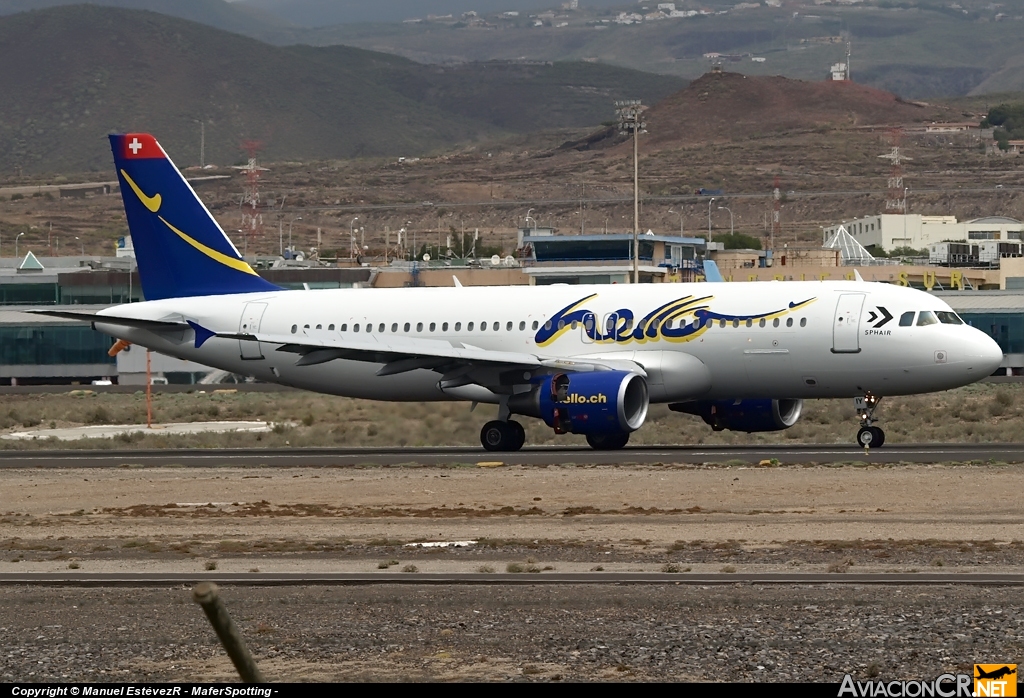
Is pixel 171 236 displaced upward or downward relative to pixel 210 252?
upward

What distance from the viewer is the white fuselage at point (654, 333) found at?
33.4 m

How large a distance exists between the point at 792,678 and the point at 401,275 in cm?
8196

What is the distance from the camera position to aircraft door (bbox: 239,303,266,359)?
129 ft

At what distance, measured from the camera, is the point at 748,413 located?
3606 centimetres

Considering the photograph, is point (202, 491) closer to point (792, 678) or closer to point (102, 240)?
point (792, 678)

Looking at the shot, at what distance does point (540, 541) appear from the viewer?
67.5 feet

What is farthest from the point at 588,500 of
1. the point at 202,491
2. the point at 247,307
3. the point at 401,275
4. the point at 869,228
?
the point at 869,228

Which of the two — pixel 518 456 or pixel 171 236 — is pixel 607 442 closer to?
pixel 518 456

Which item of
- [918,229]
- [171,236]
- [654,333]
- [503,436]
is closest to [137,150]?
[171,236]

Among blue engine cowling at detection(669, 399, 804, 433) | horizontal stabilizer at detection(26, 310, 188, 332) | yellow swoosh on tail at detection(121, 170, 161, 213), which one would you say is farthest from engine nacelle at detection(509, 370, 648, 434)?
yellow swoosh on tail at detection(121, 170, 161, 213)

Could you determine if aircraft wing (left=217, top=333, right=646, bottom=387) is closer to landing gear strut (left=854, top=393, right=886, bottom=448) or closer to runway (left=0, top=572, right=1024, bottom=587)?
landing gear strut (left=854, top=393, right=886, bottom=448)

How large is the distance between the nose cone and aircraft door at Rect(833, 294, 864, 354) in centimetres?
225

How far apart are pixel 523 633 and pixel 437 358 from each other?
21.5m

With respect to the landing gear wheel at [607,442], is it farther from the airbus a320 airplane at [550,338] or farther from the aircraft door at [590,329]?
the aircraft door at [590,329]
